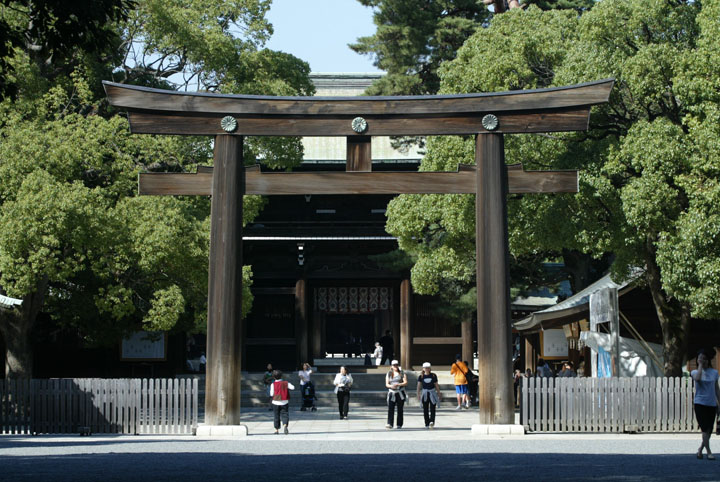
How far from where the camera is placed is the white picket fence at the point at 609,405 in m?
16.8

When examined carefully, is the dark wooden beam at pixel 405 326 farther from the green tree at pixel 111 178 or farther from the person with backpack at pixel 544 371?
the green tree at pixel 111 178

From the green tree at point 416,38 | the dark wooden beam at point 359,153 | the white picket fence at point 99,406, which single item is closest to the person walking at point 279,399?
the white picket fence at point 99,406

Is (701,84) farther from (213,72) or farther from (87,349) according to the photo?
(87,349)

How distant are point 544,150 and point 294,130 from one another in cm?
571

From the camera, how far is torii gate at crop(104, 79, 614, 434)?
1628 centimetres

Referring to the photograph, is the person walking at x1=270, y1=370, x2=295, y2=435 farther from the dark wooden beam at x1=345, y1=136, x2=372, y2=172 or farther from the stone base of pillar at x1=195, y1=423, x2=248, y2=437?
the dark wooden beam at x1=345, y1=136, x2=372, y2=172

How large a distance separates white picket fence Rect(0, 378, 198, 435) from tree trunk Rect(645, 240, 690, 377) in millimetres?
9830

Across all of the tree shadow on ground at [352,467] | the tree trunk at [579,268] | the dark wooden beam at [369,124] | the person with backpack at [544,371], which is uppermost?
the dark wooden beam at [369,124]

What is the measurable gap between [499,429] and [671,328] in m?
5.84

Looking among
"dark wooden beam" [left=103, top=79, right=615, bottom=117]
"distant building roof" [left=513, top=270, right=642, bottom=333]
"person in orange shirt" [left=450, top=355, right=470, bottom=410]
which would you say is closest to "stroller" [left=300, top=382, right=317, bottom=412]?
"person in orange shirt" [left=450, top=355, right=470, bottom=410]

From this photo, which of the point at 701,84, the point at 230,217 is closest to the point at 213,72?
the point at 230,217

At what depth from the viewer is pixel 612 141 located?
18562 mm

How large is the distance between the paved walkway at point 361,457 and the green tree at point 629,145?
12.4 ft

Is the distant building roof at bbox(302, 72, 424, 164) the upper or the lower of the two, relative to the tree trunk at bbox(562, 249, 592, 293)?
upper
